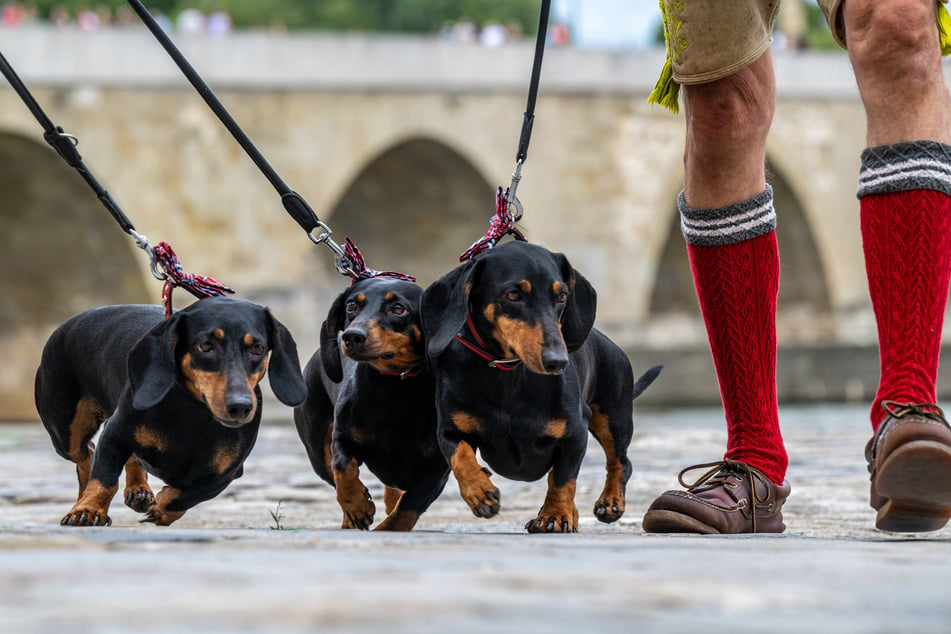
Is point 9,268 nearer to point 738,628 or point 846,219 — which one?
point 846,219

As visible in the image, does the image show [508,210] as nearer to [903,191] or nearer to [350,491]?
[350,491]

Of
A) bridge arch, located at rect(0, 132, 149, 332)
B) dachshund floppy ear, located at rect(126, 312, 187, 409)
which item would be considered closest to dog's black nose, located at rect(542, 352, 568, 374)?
dachshund floppy ear, located at rect(126, 312, 187, 409)

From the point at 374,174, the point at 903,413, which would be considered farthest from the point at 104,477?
the point at 374,174

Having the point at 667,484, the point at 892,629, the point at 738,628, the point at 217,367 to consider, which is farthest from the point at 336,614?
the point at 667,484

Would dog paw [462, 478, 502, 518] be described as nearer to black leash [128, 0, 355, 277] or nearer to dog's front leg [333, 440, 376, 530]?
dog's front leg [333, 440, 376, 530]

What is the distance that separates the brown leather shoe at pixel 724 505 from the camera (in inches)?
130

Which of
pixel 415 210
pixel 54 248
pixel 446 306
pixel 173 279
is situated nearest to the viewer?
pixel 446 306

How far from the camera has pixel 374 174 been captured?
23.2 metres

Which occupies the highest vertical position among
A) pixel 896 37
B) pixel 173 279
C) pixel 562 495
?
pixel 896 37

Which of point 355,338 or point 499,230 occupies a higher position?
point 499,230

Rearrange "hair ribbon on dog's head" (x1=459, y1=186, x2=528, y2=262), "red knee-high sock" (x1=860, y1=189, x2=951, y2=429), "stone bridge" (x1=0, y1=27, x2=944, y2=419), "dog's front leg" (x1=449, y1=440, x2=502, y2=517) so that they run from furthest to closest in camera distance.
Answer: "stone bridge" (x1=0, y1=27, x2=944, y2=419) → "hair ribbon on dog's head" (x1=459, y1=186, x2=528, y2=262) → "dog's front leg" (x1=449, y1=440, x2=502, y2=517) → "red knee-high sock" (x1=860, y1=189, x2=951, y2=429)

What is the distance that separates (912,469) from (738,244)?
892mm

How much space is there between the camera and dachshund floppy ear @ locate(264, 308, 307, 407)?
140 inches

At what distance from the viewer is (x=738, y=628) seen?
4.75 ft
